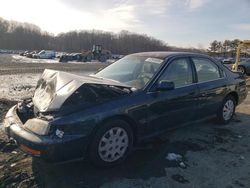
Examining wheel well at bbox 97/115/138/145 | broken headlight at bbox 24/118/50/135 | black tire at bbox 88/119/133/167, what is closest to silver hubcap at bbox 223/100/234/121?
wheel well at bbox 97/115/138/145

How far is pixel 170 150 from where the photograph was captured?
4.38 metres

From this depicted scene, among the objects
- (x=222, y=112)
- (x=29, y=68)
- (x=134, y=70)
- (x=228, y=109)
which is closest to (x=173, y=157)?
(x=134, y=70)

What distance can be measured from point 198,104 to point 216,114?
88 cm

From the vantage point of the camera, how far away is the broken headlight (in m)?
3.27

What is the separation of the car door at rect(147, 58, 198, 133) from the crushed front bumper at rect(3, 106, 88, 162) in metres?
1.19

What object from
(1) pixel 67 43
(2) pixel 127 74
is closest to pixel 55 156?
(2) pixel 127 74

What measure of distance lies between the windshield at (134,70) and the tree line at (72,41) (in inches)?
3645

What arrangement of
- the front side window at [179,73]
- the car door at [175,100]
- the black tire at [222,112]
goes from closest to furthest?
the car door at [175,100], the front side window at [179,73], the black tire at [222,112]

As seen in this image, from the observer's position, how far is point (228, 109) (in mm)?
5855

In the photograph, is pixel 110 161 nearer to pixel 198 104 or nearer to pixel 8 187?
pixel 8 187

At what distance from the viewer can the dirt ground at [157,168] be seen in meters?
3.39

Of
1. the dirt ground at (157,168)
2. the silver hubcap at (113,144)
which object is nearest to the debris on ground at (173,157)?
the dirt ground at (157,168)

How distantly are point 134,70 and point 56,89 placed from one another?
146cm

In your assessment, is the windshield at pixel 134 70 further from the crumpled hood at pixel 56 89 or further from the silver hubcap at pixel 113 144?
the silver hubcap at pixel 113 144
